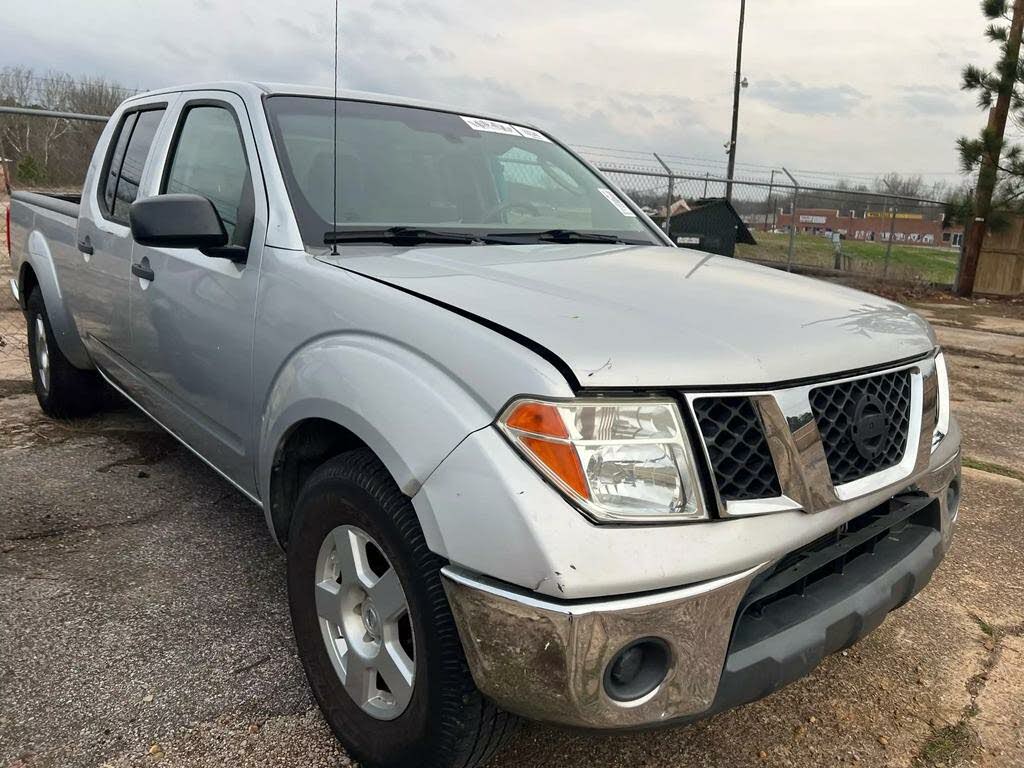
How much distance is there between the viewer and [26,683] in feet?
7.48

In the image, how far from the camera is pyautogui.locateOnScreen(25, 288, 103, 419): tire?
435 cm

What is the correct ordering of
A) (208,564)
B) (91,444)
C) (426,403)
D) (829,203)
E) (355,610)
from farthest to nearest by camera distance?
(829,203) → (91,444) → (208,564) → (355,610) → (426,403)

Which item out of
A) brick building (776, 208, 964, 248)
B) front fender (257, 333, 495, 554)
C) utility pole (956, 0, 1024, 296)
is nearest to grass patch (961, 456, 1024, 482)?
front fender (257, 333, 495, 554)

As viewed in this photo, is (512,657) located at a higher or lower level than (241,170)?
lower

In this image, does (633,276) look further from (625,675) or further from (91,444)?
(91,444)

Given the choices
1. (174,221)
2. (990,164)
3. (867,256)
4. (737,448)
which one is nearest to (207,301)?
(174,221)

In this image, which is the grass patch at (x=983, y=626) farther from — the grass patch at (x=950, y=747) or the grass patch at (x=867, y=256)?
the grass patch at (x=867, y=256)

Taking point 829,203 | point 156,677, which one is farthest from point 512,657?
point 829,203

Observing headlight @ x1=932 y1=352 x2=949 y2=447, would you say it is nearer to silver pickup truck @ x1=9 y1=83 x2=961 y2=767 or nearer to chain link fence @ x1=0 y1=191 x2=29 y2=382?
silver pickup truck @ x1=9 y1=83 x2=961 y2=767

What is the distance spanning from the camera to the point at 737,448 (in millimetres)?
1611

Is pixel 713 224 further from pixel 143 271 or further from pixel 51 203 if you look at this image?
pixel 143 271

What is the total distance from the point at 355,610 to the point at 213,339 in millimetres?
1114

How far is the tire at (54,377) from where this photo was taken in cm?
435

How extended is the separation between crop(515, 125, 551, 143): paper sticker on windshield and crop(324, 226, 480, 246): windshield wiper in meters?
1.01
